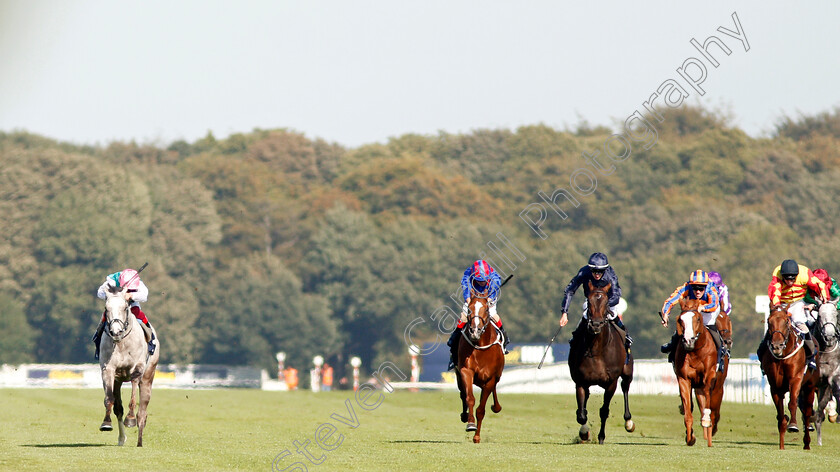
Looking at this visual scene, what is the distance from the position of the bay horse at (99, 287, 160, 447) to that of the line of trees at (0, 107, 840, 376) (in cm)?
5329

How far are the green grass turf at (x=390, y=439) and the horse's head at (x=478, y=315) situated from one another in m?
1.70

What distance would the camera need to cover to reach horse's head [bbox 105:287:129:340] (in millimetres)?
19281

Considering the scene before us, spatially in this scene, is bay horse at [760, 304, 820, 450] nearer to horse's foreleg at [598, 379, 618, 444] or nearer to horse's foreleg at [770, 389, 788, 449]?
horse's foreleg at [770, 389, 788, 449]

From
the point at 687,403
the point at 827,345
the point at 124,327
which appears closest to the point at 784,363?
the point at 827,345

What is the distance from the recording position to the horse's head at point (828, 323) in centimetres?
2120

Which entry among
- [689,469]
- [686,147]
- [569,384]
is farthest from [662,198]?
[689,469]

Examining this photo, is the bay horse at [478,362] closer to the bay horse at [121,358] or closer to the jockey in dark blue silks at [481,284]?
the jockey in dark blue silks at [481,284]

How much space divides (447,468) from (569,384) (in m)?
30.7

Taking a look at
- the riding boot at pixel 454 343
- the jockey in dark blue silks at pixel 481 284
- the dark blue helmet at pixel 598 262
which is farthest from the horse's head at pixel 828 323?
the riding boot at pixel 454 343

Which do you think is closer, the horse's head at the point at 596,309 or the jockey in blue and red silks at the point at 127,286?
the horse's head at the point at 596,309

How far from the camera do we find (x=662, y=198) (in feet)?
293

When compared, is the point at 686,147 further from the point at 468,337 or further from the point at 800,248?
the point at 468,337

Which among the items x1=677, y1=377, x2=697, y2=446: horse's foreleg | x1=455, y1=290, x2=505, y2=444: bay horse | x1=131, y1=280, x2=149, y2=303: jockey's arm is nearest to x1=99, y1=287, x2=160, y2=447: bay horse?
x1=131, y1=280, x2=149, y2=303: jockey's arm

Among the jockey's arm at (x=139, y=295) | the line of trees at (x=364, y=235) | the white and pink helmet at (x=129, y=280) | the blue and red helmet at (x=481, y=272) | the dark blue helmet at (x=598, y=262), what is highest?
the line of trees at (x=364, y=235)
